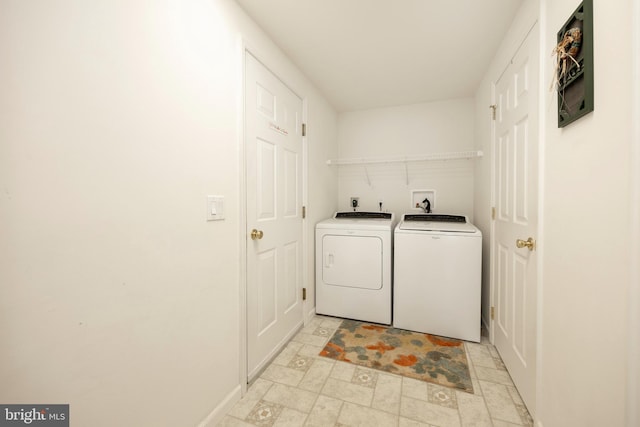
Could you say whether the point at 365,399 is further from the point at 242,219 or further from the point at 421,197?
the point at 421,197

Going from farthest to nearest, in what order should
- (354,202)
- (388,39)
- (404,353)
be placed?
(354,202) < (404,353) < (388,39)

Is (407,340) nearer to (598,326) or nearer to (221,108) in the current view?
(598,326)

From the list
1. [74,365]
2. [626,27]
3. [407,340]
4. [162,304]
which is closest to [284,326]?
[407,340]

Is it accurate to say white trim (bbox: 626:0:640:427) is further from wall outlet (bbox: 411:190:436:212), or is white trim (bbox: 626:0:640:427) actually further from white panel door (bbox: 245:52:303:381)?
wall outlet (bbox: 411:190:436:212)

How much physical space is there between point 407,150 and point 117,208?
2831mm

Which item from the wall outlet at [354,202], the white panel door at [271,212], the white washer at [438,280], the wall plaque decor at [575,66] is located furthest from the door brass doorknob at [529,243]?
the wall outlet at [354,202]

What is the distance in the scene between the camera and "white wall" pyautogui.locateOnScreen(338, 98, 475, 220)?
110 inches

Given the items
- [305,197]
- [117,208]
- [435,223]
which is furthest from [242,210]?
[435,223]

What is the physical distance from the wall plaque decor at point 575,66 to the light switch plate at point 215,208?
152 cm

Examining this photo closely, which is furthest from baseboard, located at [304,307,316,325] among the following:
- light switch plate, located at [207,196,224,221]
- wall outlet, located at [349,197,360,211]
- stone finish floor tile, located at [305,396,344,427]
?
light switch plate, located at [207,196,224,221]

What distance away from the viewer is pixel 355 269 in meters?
2.40

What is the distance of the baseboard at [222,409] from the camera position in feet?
4.11

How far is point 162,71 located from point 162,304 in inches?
37.6

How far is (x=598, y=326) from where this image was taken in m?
0.79
